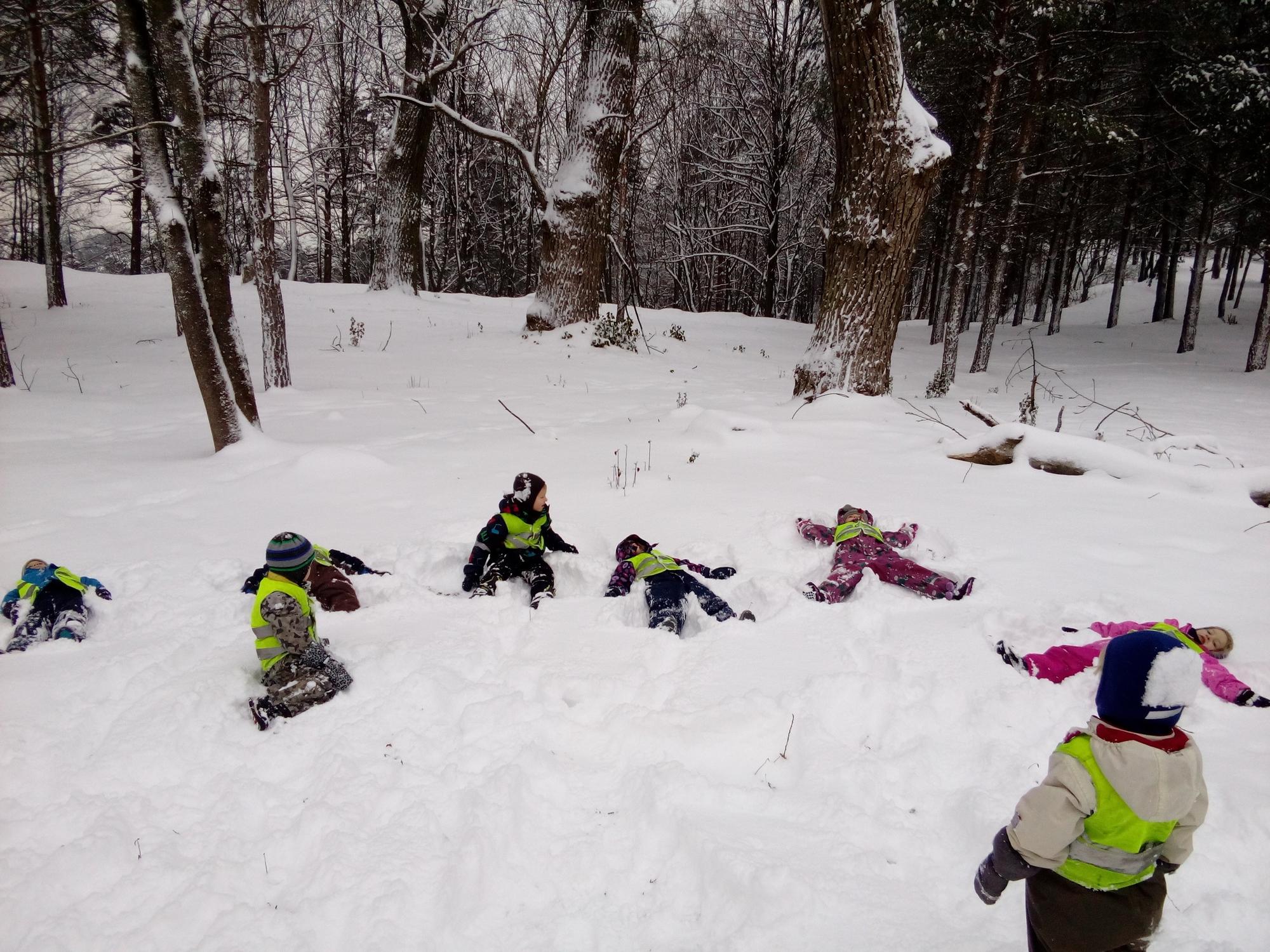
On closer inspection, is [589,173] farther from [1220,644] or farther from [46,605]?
[1220,644]

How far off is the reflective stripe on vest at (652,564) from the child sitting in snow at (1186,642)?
1.77 m

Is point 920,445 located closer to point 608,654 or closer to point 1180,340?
point 608,654

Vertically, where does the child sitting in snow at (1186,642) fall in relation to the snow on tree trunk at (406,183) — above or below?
below

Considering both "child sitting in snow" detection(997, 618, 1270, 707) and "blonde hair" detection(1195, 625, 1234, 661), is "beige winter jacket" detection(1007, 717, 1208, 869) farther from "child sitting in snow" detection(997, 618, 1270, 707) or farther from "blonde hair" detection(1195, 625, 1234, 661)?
"blonde hair" detection(1195, 625, 1234, 661)

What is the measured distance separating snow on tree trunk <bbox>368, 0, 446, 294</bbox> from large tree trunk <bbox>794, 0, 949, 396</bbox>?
29.3 ft

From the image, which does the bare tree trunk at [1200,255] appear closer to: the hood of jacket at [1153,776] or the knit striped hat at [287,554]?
the hood of jacket at [1153,776]

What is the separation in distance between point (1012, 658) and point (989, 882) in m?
1.63

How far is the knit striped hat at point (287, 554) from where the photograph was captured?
3.01 meters

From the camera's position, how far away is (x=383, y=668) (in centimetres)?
302

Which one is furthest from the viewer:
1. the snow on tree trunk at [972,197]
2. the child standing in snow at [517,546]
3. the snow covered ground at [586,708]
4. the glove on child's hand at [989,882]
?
the snow on tree trunk at [972,197]

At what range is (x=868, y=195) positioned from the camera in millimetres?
6629

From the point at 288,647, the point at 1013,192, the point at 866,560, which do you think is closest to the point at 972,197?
the point at 1013,192

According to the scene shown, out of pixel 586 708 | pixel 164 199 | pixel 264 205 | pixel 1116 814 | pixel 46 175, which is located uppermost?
pixel 46 175

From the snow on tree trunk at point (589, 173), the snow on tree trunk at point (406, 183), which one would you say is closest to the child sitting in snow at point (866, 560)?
the snow on tree trunk at point (589, 173)
